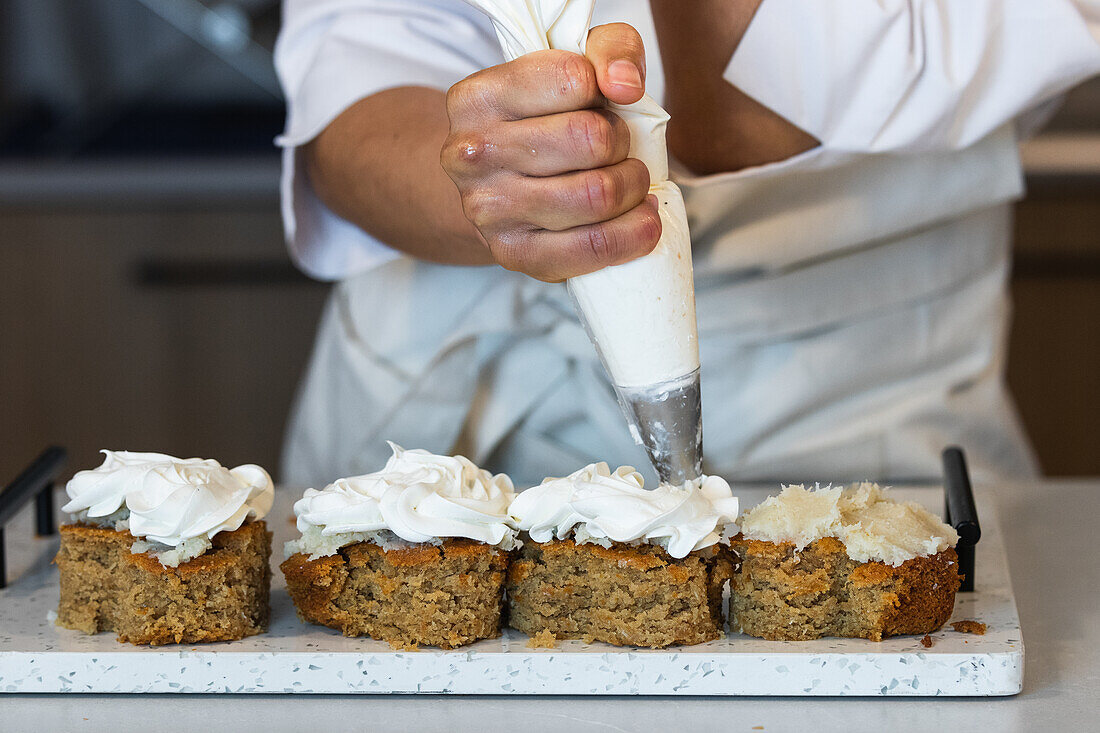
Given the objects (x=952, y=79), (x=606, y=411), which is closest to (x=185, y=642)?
(x=606, y=411)

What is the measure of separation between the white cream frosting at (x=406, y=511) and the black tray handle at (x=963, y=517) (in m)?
0.29

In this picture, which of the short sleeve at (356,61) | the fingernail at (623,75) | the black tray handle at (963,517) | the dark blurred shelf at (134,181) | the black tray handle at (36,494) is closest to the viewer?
the fingernail at (623,75)

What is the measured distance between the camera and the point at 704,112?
0.95 meters

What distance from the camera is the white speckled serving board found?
70 centimetres

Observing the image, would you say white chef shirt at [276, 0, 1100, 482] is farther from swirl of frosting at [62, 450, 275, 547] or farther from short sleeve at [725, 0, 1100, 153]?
swirl of frosting at [62, 450, 275, 547]

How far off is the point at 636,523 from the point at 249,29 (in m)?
2.31

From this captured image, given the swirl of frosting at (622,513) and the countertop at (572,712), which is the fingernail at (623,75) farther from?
the countertop at (572,712)

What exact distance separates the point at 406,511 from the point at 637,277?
202mm

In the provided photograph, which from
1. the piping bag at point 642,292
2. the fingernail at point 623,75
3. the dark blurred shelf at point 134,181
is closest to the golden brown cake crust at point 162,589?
the piping bag at point 642,292

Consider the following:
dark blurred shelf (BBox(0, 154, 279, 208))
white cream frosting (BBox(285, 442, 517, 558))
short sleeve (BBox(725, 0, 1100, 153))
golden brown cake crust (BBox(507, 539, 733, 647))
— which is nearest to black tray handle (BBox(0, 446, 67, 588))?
white cream frosting (BBox(285, 442, 517, 558))

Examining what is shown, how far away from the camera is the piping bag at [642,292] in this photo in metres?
0.67

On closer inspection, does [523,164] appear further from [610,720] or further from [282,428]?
[282,428]

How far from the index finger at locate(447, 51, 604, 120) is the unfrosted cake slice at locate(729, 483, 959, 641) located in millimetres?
287

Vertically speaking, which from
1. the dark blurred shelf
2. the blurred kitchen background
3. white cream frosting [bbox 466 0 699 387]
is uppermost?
white cream frosting [bbox 466 0 699 387]
